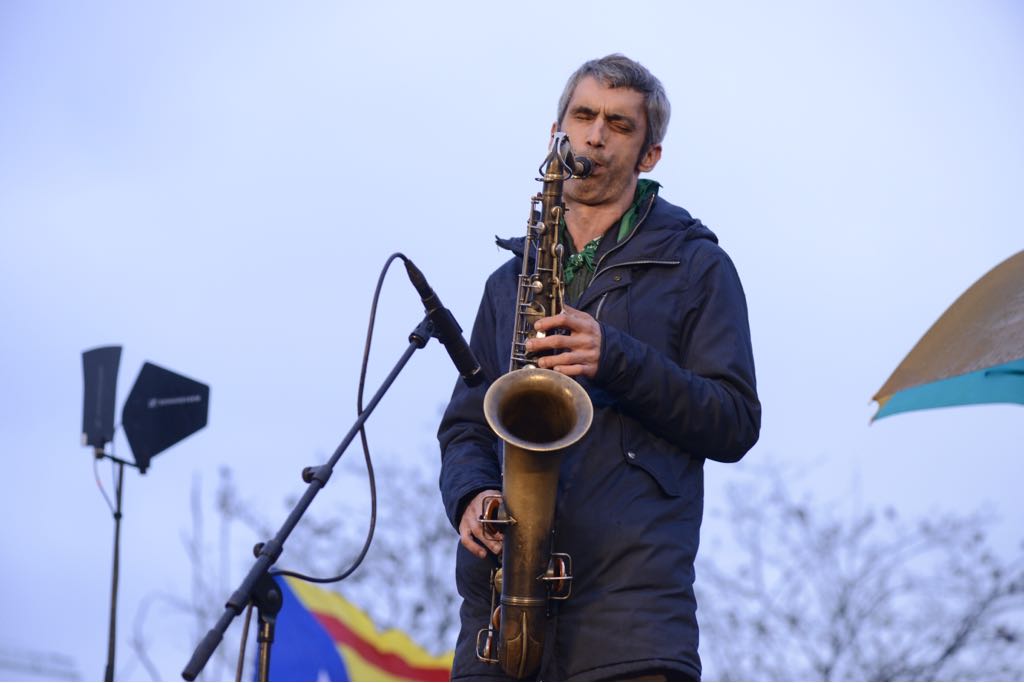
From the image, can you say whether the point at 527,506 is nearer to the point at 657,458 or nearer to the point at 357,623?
the point at 657,458

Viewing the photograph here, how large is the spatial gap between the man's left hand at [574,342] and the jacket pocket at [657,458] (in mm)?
248

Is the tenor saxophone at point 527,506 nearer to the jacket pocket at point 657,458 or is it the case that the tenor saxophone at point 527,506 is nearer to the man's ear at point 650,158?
the jacket pocket at point 657,458

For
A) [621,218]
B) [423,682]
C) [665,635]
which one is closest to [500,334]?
[621,218]

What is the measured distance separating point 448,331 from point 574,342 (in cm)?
52

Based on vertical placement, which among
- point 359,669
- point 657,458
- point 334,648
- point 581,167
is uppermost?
point 581,167

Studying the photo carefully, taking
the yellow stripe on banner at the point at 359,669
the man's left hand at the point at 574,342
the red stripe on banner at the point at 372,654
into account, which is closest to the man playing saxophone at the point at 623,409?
the man's left hand at the point at 574,342

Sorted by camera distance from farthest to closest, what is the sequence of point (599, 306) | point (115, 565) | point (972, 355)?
point (115, 565), point (972, 355), point (599, 306)

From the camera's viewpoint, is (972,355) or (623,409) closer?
(623,409)

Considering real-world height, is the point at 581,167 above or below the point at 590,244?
above

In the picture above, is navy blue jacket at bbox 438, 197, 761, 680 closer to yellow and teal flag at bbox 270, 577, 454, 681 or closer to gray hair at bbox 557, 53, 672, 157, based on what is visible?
gray hair at bbox 557, 53, 672, 157

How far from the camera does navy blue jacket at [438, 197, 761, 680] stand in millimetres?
3574

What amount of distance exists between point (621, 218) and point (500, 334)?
49 centimetres

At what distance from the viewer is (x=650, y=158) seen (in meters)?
4.36

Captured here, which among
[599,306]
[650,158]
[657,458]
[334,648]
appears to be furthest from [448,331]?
[334,648]
